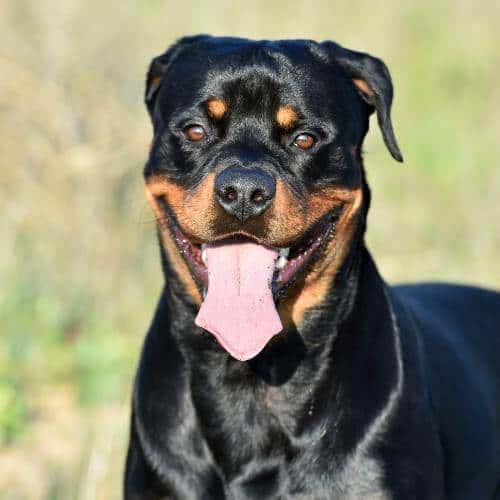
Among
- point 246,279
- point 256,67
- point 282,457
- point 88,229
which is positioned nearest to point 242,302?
point 246,279

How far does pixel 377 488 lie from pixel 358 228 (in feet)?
2.91

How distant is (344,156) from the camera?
12.3ft

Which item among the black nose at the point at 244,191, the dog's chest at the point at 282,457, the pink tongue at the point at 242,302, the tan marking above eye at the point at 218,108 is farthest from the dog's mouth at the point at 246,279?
the tan marking above eye at the point at 218,108

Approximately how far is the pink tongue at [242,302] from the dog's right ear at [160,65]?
811 mm

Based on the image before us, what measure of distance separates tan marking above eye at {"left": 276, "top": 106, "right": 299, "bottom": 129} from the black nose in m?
0.28

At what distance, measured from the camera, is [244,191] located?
3.38m

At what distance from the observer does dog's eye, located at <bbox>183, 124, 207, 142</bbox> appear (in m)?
3.71

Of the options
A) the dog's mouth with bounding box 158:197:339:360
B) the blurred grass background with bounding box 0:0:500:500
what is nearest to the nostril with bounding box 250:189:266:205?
the dog's mouth with bounding box 158:197:339:360

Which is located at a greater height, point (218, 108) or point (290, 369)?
point (218, 108)

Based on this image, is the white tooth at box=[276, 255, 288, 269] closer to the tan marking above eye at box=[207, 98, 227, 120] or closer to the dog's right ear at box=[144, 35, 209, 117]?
the tan marking above eye at box=[207, 98, 227, 120]

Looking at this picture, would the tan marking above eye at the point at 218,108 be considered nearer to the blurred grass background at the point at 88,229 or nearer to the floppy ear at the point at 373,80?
the floppy ear at the point at 373,80

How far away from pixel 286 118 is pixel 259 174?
0.32m

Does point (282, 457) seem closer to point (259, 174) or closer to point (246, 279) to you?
point (246, 279)

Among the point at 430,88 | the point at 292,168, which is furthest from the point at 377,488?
the point at 430,88
